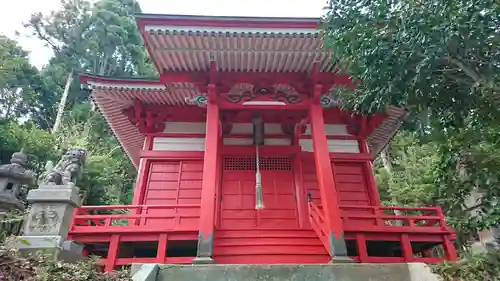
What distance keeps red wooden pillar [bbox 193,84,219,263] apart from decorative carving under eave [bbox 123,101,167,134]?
2499mm

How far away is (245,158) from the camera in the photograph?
336 inches

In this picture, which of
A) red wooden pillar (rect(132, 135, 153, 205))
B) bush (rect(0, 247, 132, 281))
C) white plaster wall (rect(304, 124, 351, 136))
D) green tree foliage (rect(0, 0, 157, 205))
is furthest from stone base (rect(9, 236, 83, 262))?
green tree foliage (rect(0, 0, 157, 205))

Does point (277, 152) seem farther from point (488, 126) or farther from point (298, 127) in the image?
point (488, 126)

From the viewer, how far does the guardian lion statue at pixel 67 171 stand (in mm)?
5854

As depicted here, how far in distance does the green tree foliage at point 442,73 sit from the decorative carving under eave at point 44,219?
17.3ft

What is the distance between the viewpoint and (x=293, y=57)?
6453mm

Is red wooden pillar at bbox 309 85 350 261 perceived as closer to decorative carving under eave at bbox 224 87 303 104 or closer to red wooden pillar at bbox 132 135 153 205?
decorative carving under eave at bbox 224 87 303 104

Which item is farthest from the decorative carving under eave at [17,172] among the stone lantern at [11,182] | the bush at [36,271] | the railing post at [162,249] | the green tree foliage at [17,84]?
the green tree foliage at [17,84]

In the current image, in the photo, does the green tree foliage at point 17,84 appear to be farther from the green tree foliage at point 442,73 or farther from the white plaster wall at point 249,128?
the green tree foliage at point 442,73

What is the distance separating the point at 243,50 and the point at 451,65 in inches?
138

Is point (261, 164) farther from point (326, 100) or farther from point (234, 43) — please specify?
point (234, 43)

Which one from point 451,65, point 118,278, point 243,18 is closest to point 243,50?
point 243,18

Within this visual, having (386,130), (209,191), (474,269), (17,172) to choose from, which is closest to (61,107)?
(17,172)

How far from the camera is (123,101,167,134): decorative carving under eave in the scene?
27.8 ft
